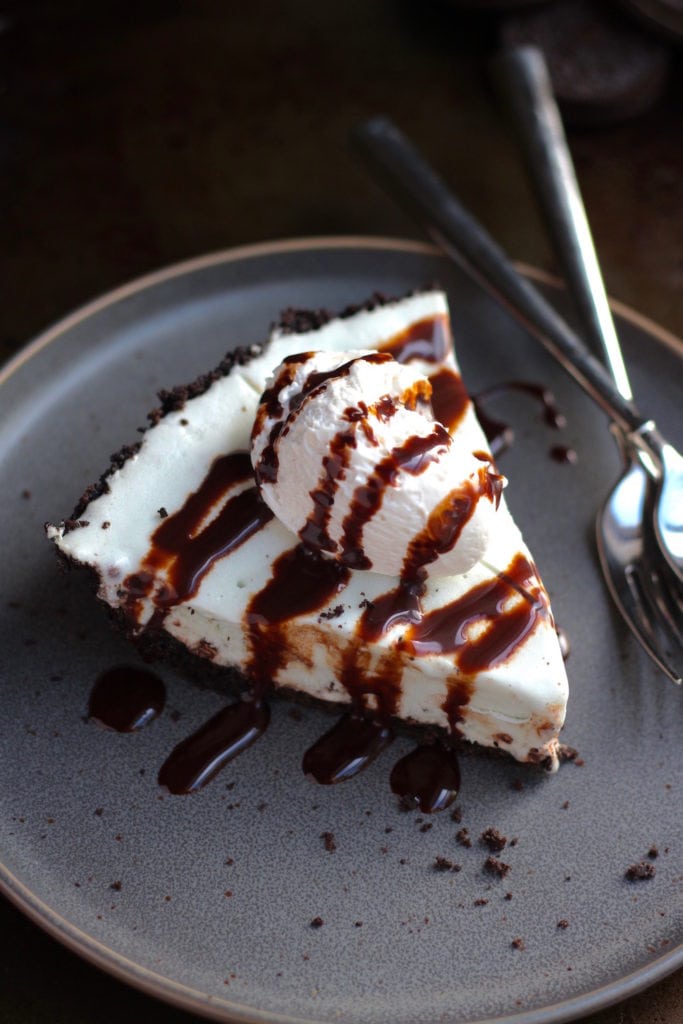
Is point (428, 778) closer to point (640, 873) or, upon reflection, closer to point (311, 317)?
point (640, 873)

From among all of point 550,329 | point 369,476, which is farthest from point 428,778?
point 550,329

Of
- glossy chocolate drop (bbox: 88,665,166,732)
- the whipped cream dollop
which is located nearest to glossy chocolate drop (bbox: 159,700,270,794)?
glossy chocolate drop (bbox: 88,665,166,732)

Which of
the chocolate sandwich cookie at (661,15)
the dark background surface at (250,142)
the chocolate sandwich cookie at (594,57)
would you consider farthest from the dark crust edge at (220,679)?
the chocolate sandwich cookie at (661,15)

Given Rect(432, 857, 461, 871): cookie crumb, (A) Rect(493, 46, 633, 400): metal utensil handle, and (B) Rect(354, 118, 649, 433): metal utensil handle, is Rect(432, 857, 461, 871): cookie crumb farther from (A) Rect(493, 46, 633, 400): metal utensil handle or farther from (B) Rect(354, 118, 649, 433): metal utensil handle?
(A) Rect(493, 46, 633, 400): metal utensil handle

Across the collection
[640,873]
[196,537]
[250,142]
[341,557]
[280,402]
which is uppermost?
[250,142]

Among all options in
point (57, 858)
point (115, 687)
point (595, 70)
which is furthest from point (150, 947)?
point (595, 70)

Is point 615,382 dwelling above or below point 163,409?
below
